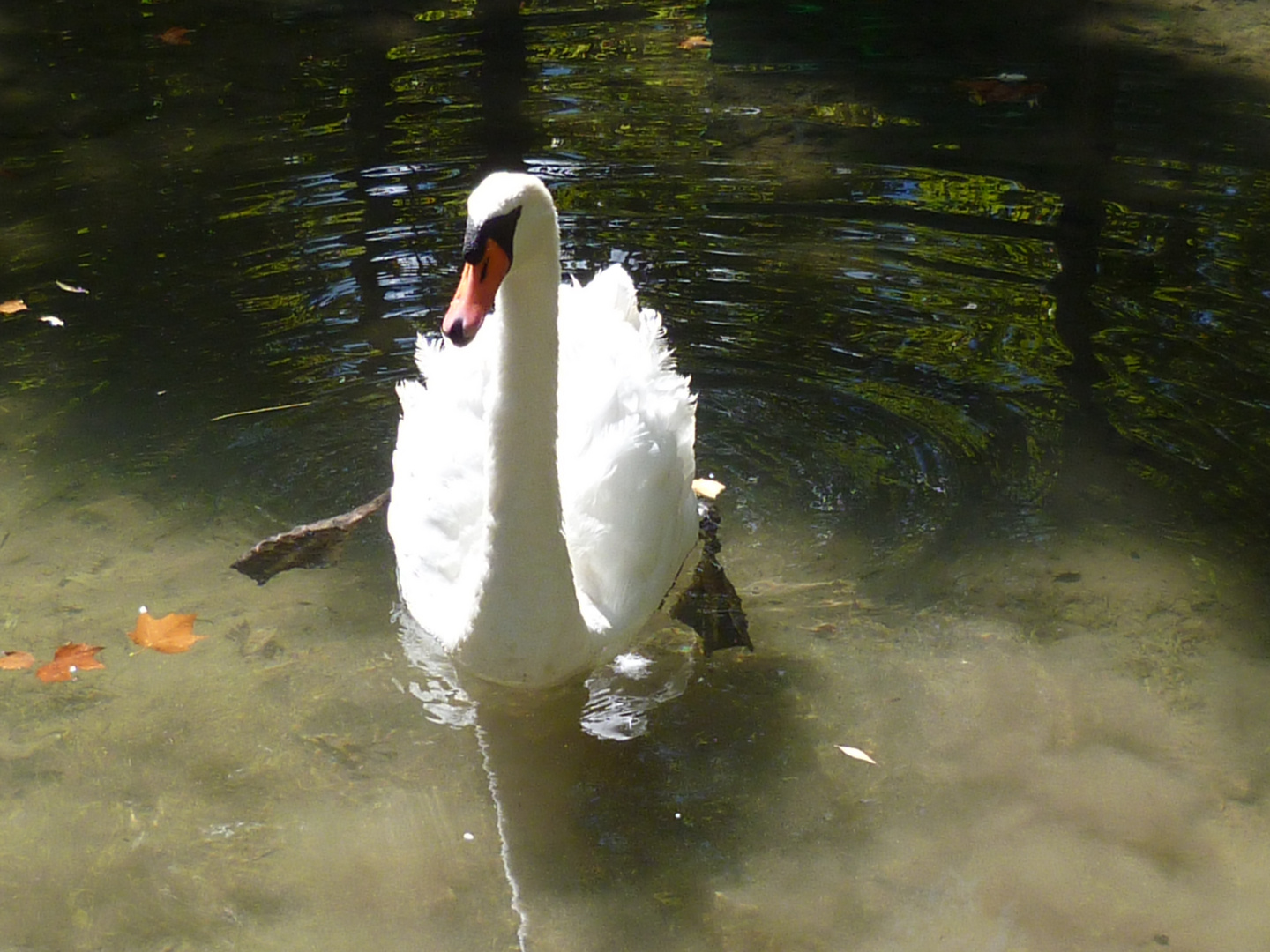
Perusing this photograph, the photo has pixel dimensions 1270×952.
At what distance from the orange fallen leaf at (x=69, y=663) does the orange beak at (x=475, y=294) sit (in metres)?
1.96

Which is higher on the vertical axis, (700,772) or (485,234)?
(485,234)

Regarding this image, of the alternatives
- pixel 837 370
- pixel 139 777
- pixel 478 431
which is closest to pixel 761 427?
pixel 837 370

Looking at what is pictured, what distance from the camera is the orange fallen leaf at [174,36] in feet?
32.8

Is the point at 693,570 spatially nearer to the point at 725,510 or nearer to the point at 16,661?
the point at 725,510

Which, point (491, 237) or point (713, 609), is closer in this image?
point (491, 237)

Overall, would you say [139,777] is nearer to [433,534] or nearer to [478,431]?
[433,534]

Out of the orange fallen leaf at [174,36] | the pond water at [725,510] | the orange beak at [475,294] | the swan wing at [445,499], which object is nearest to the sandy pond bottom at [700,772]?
the pond water at [725,510]

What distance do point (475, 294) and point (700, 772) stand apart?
1598mm

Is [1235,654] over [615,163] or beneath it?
beneath

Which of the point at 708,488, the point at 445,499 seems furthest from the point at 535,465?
the point at 708,488

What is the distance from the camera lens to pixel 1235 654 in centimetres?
421

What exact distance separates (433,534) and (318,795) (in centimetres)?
87

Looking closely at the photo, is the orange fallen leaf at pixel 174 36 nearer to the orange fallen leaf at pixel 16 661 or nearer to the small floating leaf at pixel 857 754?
the orange fallen leaf at pixel 16 661

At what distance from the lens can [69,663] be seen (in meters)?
4.29
